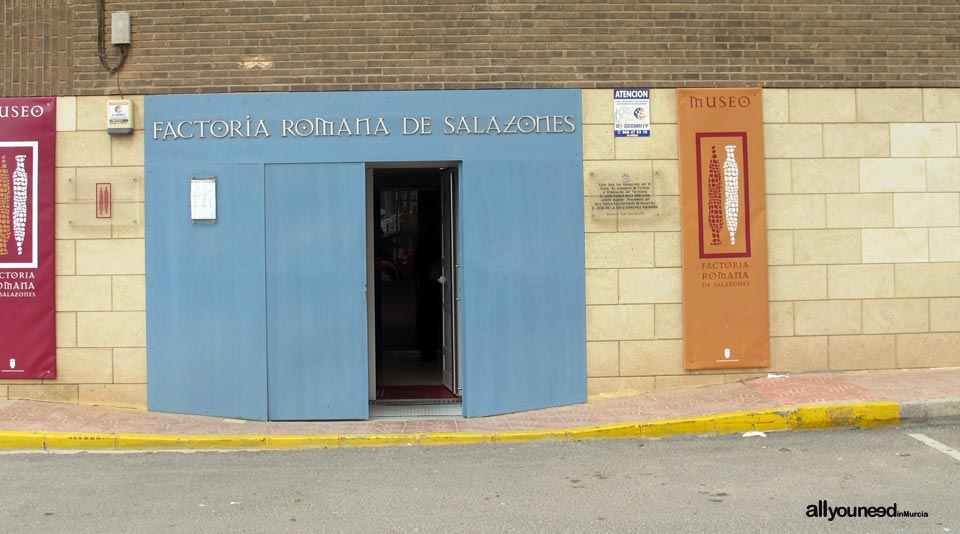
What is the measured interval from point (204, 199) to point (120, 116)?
117 cm

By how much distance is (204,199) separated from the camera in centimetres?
796

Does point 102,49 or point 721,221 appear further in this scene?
point 721,221

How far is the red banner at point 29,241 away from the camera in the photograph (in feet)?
26.5

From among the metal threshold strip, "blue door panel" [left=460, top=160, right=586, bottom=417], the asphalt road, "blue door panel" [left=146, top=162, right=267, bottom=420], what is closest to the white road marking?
the asphalt road

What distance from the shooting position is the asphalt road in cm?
502

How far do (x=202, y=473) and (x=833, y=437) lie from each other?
5303mm

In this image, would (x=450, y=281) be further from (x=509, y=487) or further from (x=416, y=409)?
(x=509, y=487)

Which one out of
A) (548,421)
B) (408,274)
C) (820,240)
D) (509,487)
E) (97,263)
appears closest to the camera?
(509,487)

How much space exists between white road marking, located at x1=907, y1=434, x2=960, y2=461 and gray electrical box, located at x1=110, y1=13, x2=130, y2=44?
Result: 8240 mm

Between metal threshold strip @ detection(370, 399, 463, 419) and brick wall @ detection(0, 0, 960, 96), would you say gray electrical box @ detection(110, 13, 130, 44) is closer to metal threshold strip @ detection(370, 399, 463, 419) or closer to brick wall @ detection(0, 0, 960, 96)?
brick wall @ detection(0, 0, 960, 96)

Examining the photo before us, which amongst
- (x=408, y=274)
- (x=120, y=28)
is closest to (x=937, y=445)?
(x=408, y=274)

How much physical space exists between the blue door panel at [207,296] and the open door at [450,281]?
6.45ft

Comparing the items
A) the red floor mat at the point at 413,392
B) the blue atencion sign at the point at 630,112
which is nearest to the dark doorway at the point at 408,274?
the red floor mat at the point at 413,392

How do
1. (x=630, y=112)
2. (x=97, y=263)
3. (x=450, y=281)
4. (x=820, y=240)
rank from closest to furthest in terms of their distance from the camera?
(x=97, y=263), (x=630, y=112), (x=820, y=240), (x=450, y=281)
